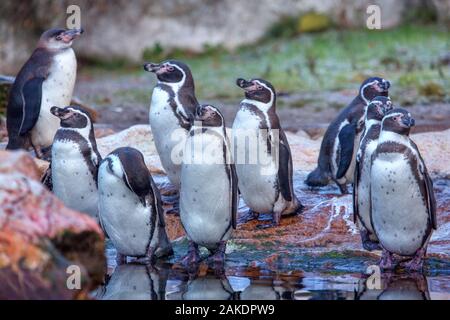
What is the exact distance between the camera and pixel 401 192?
689 centimetres

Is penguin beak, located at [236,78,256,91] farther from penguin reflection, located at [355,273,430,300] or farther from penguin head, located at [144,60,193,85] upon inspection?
penguin reflection, located at [355,273,430,300]

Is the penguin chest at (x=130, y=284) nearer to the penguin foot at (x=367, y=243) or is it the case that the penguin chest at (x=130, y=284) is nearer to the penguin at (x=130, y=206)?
the penguin at (x=130, y=206)

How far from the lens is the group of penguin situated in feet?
22.9

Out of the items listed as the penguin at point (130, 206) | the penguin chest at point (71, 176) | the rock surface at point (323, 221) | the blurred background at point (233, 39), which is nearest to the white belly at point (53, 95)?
the rock surface at point (323, 221)

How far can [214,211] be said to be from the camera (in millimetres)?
7277

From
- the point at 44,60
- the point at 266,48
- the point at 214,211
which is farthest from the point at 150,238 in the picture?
the point at 266,48

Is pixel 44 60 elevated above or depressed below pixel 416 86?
above

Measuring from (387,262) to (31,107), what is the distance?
3.65 m

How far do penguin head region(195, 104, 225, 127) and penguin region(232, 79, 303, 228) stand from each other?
701 millimetres

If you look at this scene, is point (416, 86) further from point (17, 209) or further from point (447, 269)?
point (17, 209)

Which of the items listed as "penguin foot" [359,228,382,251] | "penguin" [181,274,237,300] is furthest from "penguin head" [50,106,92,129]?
"penguin foot" [359,228,382,251]

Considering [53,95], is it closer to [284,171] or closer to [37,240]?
[284,171]

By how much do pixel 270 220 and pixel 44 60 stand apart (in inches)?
105
